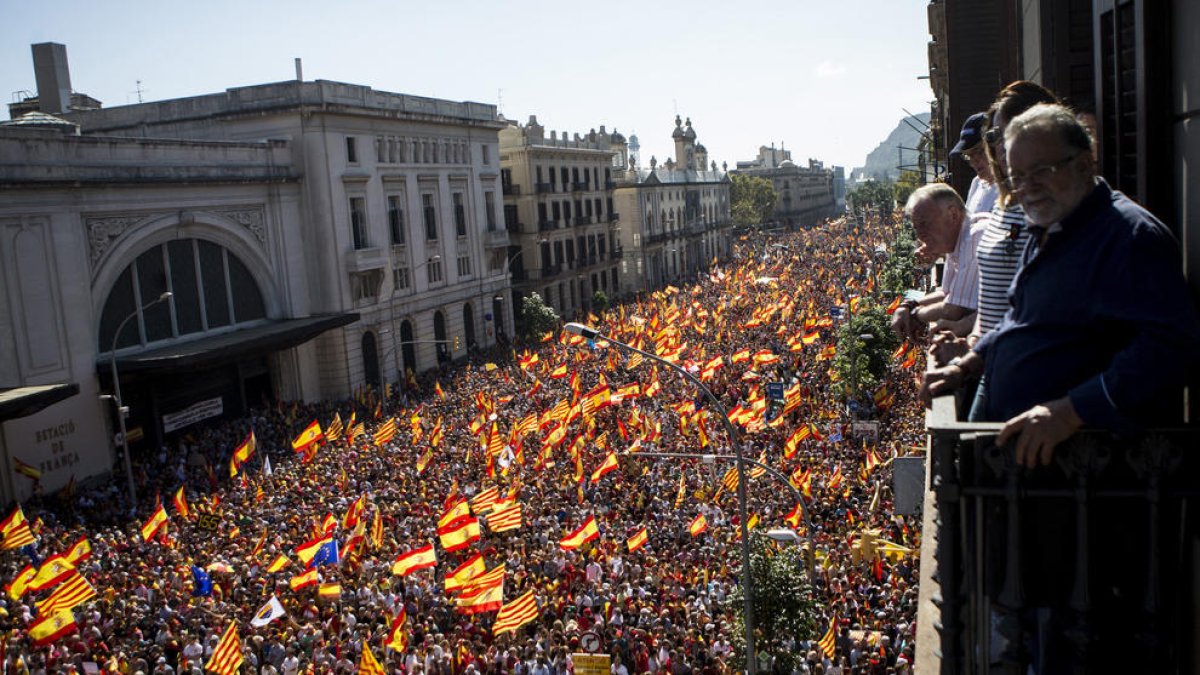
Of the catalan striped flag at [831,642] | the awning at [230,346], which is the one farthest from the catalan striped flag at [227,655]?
the awning at [230,346]

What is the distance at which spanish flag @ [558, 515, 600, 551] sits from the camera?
1930 cm

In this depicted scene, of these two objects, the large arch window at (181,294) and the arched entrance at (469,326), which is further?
the arched entrance at (469,326)

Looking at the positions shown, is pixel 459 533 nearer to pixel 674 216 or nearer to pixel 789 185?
pixel 674 216

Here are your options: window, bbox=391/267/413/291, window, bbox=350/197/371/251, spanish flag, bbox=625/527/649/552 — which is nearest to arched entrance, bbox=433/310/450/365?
window, bbox=391/267/413/291

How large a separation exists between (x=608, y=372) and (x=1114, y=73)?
34933 mm

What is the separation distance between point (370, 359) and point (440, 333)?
7.34 metres

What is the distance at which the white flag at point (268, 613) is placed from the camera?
665 inches

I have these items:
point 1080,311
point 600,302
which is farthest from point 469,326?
point 1080,311

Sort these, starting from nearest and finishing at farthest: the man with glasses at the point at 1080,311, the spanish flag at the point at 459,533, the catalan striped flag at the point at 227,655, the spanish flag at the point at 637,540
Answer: the man with glasses at the point at 1080,311 < the catalan striped flag at the point at 227,655 < the spanish flag at the point at 459,533 < the spanish flag at the point at 637,540

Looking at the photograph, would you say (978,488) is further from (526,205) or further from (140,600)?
(526,205)

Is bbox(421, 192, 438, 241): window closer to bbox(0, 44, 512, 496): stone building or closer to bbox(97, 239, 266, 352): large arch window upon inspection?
bbox(0, 44, 512, 496): stone building

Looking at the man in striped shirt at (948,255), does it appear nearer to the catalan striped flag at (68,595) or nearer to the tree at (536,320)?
the catalan striped flag at (68,595)

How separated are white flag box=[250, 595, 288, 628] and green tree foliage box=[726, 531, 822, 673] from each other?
7.28 m

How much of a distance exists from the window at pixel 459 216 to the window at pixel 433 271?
118 inches
